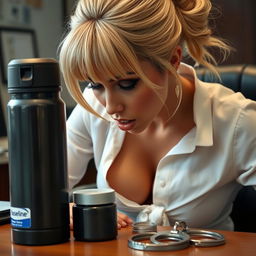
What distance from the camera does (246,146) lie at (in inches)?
51.8

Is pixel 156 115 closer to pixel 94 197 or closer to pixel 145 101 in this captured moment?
pixel 145 101

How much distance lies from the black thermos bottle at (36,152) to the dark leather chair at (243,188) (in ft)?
2.57

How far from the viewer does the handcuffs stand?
799mm

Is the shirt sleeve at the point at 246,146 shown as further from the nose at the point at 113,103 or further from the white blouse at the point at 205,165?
the nose at the point at 113,103

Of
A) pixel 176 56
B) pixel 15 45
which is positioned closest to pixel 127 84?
pixel 176 56

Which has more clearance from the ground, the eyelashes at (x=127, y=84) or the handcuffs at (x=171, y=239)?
the eyelashes at (x=127, y=84)

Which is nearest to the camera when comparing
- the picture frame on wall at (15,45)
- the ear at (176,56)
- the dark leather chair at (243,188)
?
the ear at (176,56)

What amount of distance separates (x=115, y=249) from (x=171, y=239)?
0.09 metres

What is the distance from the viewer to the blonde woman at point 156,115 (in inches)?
44.0

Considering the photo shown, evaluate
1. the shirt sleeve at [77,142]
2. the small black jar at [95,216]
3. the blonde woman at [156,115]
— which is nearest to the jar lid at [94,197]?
the small black jar at [95,216]

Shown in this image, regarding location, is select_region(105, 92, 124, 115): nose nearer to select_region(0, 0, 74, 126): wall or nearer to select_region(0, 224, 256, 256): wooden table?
select_region(0, 224, 256, 256): wooden table

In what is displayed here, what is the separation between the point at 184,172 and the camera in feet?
4.49

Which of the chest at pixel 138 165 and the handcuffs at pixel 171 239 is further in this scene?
the chest at pixel 138 165

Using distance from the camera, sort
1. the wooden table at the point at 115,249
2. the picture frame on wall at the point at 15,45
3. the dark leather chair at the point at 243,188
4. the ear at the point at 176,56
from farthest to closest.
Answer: the picture frame on wall at the point at 15,45, the dark leather chair at the point at 243,188, the ear at the point at 176,56, the wooden table at the point at 115,249
